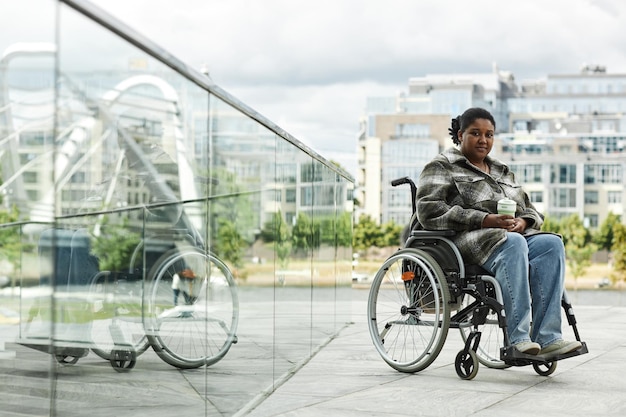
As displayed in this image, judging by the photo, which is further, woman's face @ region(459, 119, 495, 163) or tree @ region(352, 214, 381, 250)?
tree @ region(352, 214, 381, 250)

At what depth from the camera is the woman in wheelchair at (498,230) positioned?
13.5 ft

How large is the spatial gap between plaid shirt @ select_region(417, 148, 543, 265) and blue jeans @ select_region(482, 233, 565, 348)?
139mm

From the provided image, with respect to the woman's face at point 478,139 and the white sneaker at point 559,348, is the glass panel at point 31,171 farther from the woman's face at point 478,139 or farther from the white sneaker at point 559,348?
the woman's face at point 478,139

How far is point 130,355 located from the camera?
225cm

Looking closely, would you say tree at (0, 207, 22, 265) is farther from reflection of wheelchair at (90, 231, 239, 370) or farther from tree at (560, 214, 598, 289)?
tree at (560, 214, 598, 289)

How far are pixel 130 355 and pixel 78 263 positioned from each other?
15.7 inches

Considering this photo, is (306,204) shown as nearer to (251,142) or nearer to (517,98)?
(251,142)

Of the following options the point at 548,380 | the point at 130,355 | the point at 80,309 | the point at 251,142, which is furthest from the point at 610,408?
the point at 80,309

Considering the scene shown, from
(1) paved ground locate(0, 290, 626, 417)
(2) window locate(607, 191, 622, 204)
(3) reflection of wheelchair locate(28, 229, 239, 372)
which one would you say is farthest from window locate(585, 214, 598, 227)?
(3) reflection of wheelchair locate(28, 229, 239, 372)

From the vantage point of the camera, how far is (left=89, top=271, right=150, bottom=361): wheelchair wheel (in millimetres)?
2061

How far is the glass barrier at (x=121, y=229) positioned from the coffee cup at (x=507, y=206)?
113 centimetres

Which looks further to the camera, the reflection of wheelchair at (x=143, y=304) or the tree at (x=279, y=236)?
the tree at (x=279, y=236)

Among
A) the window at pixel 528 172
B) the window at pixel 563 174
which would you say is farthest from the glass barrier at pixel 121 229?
the window at pixel 563 174

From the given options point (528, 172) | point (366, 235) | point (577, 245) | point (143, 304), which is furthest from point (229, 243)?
point (528, 172)
